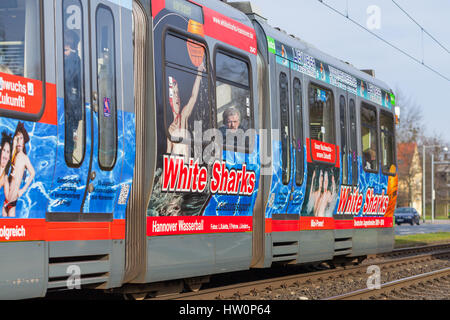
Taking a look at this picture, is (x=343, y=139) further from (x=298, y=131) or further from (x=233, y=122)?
(x=233, y=122)

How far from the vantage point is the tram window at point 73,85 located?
657cm

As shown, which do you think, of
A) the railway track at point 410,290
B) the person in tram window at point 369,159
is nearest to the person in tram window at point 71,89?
the railway track at point 410,290

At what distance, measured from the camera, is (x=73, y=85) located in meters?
6.69

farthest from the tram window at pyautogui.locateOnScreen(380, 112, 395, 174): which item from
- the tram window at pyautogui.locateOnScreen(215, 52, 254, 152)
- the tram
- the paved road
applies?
the paved road

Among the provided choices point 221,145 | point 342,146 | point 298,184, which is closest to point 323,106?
point 342,146

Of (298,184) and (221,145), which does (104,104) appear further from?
(298,184)

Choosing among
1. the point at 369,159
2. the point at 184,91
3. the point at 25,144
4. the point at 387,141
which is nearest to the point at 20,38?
the point at 25,144

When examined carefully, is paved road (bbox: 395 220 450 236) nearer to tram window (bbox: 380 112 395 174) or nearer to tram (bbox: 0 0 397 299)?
tram window (bbox: 380 112 395 174)

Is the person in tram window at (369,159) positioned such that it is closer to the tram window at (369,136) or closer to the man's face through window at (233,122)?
the tram window at (369,136)

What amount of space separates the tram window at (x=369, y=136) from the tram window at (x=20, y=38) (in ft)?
29.3

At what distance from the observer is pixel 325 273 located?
1312 cm

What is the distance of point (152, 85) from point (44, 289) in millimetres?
2629

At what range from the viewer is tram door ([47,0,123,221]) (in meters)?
6.52
